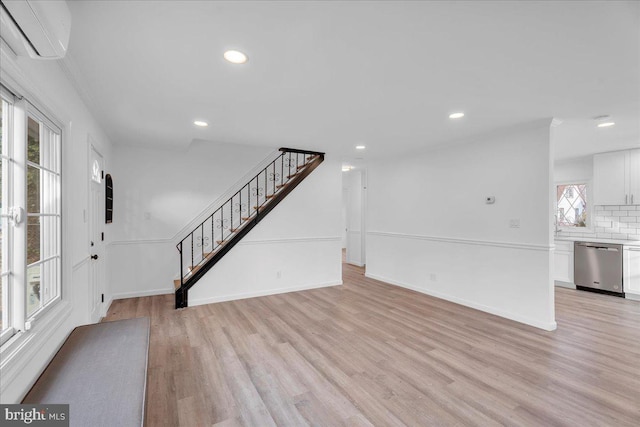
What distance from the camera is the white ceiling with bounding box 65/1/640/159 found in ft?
5.26

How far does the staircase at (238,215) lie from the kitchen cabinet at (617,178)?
5114mm

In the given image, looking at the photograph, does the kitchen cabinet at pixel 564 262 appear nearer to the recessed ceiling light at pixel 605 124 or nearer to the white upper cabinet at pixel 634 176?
the white upper cabinet at pixel 634 176

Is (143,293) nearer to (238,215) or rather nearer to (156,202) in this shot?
(156,202)

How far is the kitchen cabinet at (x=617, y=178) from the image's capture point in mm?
Answer: 4875

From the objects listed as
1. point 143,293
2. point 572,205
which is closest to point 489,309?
point 572,205

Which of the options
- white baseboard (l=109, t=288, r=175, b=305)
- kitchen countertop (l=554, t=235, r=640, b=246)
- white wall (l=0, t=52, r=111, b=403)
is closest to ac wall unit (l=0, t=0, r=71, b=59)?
white wall (l=0, t=52, r=111, b=403)

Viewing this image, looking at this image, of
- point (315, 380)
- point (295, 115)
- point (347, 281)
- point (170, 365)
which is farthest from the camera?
point (347, 281)

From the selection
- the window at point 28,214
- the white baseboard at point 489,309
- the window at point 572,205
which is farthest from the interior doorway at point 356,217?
the window at point 28,214

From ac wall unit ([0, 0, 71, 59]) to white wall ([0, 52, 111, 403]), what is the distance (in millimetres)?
110

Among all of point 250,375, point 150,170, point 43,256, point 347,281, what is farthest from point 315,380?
point 150,170

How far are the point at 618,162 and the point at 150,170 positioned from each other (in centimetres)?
811

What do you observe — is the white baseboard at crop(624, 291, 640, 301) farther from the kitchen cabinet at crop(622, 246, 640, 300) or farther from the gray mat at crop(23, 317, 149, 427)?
the gray mat at crop(23, 317, 149, 427)

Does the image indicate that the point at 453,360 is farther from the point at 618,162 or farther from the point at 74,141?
the point at 618,162

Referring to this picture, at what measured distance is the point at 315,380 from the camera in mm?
2412
